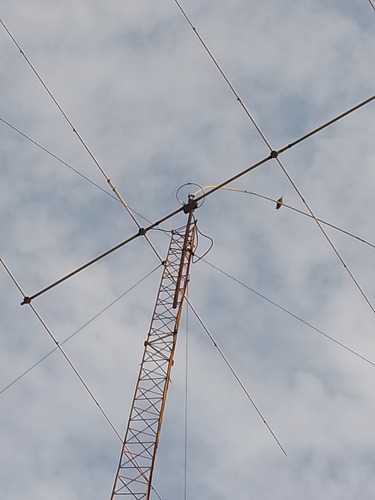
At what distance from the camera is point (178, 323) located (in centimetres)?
4353

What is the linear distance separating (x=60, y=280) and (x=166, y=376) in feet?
28.7

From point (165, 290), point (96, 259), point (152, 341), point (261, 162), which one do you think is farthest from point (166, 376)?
point (261, 162)

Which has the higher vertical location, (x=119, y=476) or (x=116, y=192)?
(x=116, y=192)

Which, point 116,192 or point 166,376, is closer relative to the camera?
point 116,192

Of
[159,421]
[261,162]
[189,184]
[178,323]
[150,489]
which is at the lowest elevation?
[150,489]

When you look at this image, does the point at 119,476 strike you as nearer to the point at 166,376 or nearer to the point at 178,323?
the point at 166,376

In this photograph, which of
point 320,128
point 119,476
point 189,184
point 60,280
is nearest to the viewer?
point 320,128

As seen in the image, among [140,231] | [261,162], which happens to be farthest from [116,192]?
[261,162]

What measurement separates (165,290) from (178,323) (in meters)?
2.06

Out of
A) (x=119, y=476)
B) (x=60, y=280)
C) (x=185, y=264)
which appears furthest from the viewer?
(x=185, y=264)

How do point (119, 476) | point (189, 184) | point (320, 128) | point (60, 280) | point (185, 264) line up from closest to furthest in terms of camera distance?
point (320, 128) < point (60, 280) < point (119, 476) < point (189, 184) < point (185, 264)

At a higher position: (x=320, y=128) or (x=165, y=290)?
(x=165, y=290)

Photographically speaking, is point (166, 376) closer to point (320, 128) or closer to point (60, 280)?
point (60, 280)

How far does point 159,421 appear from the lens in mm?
40312
